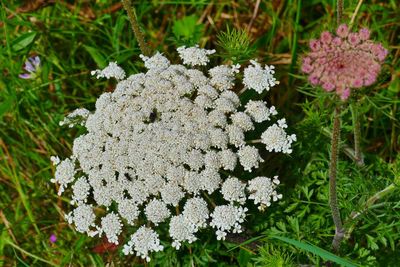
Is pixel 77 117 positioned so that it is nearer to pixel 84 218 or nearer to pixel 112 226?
pixel 84 218

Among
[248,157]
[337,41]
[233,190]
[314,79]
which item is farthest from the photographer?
[248,157]

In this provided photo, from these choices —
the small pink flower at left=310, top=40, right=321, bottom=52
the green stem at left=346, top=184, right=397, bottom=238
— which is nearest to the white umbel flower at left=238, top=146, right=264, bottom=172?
the green stem at left=346, top=184, right=397, bottom=238

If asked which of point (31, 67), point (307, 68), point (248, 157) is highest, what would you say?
point (307, 68)

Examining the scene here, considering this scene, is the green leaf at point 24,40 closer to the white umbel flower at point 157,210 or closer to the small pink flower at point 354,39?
the white umbel flower at point 157,210

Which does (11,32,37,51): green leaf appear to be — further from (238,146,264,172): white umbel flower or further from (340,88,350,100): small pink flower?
(340,88,350,100): small pink flower

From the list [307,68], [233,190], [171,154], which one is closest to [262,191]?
[233,190]

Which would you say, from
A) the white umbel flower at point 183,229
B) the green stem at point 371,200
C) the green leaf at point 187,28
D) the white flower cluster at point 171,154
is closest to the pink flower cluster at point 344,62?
→ the green stem at point 371,200
